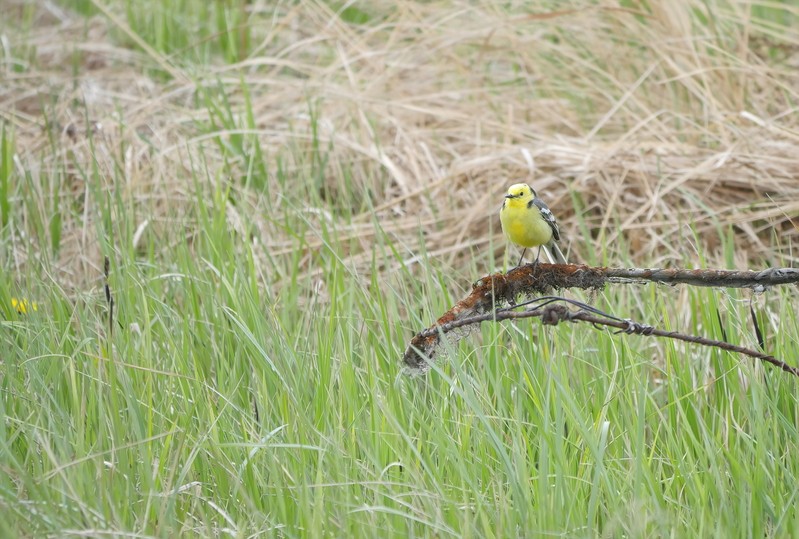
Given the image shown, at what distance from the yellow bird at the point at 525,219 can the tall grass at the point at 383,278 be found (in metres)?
0.25

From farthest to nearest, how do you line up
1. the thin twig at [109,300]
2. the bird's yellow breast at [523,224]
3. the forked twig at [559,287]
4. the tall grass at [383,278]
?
the bird's yellow breast at [523,224] < the thin twig at [109,300] < the tall grass at [383,278] < the forked twig at [559,287]

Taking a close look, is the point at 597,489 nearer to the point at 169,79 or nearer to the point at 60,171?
the point at 60,171

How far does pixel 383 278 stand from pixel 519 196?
0.79 metres

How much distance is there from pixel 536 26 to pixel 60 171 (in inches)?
121

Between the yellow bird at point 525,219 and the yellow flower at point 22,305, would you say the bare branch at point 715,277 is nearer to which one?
the yellow bird at point 525,219

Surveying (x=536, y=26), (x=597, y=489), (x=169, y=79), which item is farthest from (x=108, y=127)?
(x=597, y=489)

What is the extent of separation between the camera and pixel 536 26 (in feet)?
20.7

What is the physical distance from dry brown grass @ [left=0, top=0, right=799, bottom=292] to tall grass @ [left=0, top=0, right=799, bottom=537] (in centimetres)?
3

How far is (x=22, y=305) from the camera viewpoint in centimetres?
343

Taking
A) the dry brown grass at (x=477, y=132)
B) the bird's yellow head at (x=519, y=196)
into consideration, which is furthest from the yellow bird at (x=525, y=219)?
the dry brown grass at (x=477, y=132)

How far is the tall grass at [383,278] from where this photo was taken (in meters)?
2.38

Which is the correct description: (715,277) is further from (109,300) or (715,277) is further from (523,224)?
(109,300)

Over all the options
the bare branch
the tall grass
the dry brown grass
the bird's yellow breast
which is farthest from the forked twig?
the dry brown grass

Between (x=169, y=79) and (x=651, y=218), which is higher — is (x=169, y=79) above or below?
above
